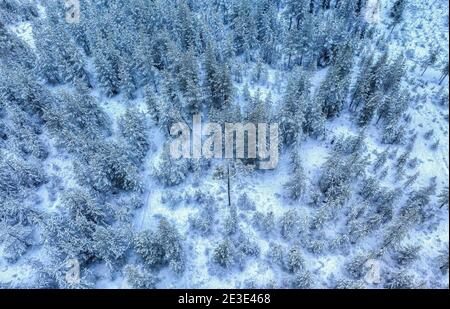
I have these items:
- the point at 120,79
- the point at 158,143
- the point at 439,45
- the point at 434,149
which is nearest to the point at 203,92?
the point at 158,143

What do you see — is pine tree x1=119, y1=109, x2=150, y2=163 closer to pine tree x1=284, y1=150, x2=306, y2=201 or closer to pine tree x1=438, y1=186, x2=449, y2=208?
pine tree x1=284, y1=150, x2=306, y2=201

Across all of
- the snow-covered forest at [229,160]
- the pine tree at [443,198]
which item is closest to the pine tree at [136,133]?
the snow-covered forest at [229,160]

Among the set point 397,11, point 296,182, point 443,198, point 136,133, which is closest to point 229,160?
point 296,182

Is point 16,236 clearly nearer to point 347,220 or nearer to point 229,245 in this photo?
point 229,245

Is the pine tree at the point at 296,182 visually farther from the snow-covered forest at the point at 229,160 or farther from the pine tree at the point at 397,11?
the pine tree at the point at 397,11

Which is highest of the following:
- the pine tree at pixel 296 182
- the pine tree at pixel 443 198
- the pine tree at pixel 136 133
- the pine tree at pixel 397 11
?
the pine tree at pixel 397 11
